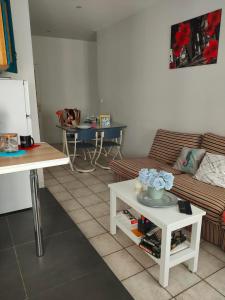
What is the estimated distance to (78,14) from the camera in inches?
147

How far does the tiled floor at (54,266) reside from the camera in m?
1.52

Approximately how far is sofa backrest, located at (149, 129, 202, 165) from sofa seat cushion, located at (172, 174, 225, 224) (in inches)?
22.5

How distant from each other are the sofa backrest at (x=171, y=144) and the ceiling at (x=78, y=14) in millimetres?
1944

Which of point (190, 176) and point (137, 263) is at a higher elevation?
point (190, 176)

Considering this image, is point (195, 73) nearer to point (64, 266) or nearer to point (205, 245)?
point (205, 245)

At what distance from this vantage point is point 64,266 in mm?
1754

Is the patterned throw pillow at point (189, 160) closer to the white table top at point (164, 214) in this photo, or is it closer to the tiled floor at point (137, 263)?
the tiled floor at point (137, 263)

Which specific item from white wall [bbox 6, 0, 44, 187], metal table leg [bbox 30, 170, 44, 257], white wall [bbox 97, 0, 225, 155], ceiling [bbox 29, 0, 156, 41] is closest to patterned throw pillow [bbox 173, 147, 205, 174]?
white wall [bbox 97, 0, 225, 155]

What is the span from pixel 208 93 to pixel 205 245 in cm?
175

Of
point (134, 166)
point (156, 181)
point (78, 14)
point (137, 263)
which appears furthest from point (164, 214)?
point (78, 14)

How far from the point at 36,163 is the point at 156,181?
0.82 meters

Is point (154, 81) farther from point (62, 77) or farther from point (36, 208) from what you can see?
point (62, 77)

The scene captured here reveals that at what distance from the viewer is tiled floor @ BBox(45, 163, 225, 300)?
60.0 inches

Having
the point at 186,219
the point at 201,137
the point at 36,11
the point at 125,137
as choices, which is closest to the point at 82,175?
the point at 125,137
